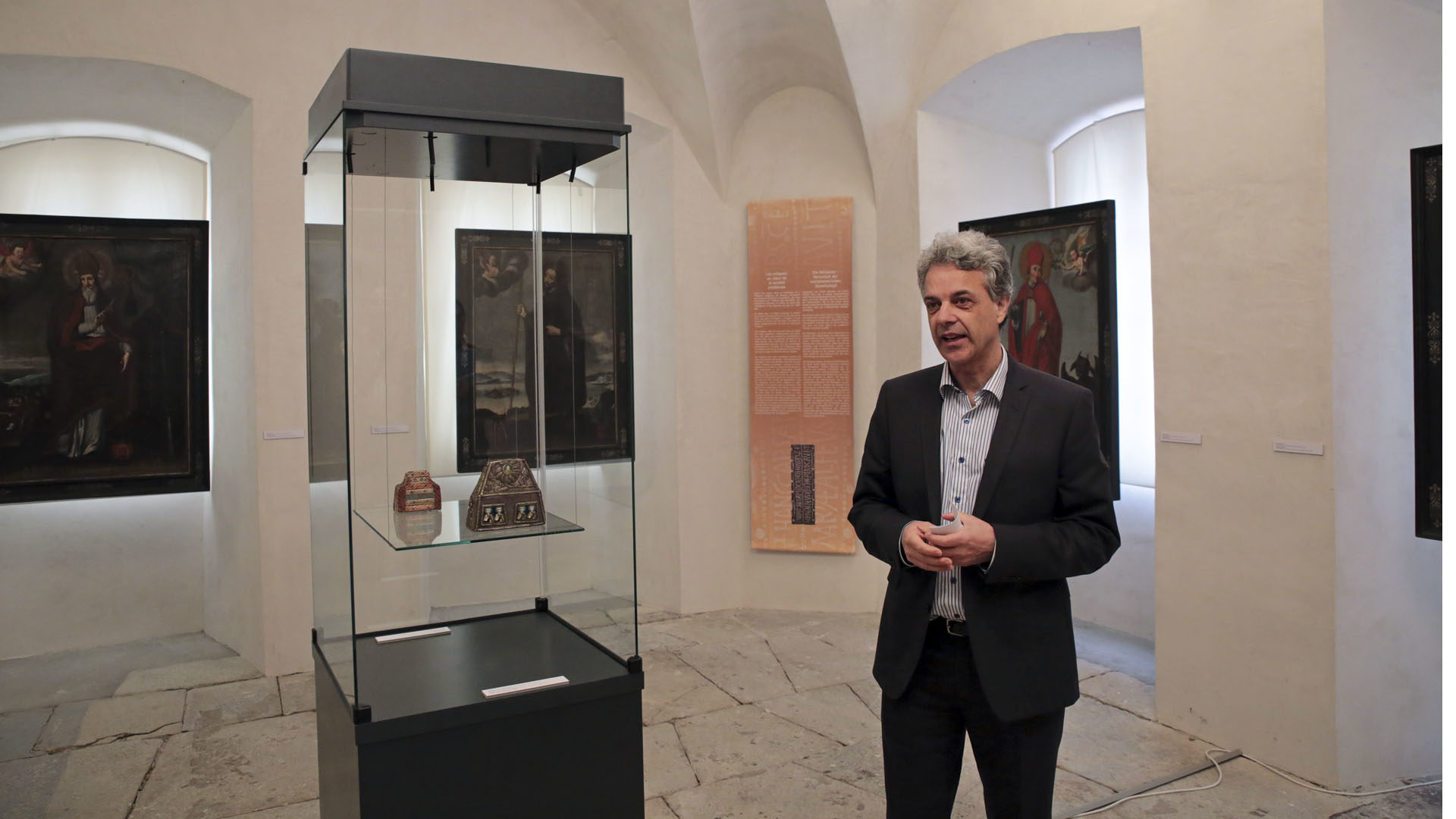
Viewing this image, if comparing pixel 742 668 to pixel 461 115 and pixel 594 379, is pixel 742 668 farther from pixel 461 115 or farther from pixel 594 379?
pixel 461 115

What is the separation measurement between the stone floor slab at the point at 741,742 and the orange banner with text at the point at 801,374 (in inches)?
92.1

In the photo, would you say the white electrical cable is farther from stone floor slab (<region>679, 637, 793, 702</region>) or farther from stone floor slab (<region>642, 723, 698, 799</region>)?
stone floor slab (<region>679, 637, 793, 702</region>)

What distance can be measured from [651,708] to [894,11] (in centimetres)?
466

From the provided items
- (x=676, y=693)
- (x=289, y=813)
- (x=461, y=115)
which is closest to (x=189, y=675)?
(x=289, y=813)

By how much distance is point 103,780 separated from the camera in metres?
4.61

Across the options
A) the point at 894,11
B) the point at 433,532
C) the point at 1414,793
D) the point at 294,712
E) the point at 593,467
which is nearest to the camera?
the point at 433,532

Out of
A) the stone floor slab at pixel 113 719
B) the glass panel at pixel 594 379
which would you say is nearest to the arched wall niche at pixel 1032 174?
the glass panel at pixel 594 379

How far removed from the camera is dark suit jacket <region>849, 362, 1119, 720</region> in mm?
2301

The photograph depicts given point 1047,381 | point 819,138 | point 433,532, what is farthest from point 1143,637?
point 433,532

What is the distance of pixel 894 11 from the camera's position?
6.54 m

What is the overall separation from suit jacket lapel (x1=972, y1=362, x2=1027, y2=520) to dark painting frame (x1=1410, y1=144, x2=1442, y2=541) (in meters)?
2.70

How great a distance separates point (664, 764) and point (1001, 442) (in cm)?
300

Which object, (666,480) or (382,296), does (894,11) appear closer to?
(666,480)

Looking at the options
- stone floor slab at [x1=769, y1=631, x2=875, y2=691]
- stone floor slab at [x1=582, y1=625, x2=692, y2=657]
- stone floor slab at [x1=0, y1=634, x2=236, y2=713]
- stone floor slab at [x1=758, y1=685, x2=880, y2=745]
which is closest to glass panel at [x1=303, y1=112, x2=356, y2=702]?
stone floor slab at [x1=582, y1=625, x2=692, y2=657]
